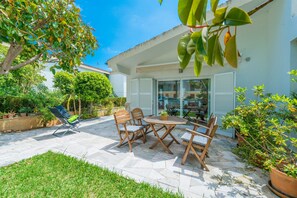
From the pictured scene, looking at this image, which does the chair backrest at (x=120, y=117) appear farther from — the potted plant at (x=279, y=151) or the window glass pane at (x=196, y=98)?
the window glass pane at (x=196, y=98)

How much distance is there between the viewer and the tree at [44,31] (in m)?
2.77

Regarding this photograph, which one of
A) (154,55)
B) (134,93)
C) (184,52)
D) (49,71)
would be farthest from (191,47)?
(49,71)

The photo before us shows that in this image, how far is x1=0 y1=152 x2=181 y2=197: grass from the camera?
2.45 metres

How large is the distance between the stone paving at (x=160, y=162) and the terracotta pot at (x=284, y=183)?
0.22 metres

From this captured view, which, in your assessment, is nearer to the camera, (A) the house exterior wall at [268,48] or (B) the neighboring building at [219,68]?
(A) the house exterior wall at [268,48]

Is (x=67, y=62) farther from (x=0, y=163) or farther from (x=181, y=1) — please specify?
(x=181, y=1)

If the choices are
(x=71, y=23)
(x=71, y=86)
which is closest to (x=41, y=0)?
(x=71, y=23)

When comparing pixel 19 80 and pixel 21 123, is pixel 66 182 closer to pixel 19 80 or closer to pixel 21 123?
pixel 21 123

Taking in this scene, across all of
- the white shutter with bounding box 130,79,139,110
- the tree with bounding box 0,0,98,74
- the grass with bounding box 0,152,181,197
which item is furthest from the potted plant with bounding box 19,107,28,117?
the white shutter with bounding box 130,79,139,110

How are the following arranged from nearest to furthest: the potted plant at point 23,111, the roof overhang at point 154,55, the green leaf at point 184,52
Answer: the green leaf at point 184,52
the roof overhang at point 154,55
the potted plant at point 23,111

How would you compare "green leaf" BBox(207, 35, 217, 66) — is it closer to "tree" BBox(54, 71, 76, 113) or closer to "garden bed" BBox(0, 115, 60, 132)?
"garden bed" BBox(0, 115, 60, 132)

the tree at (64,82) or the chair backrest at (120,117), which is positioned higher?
the tree at (64,82)

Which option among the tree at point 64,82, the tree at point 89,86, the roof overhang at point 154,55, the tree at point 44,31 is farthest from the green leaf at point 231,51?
the tree at point 64,82

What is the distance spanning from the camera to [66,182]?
272 centimetres
